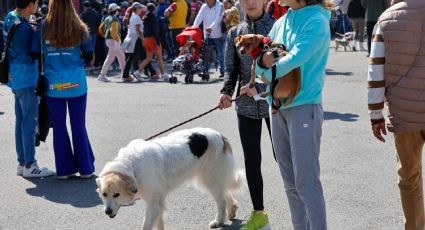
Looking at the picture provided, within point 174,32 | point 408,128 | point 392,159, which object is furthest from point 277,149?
point 174,32

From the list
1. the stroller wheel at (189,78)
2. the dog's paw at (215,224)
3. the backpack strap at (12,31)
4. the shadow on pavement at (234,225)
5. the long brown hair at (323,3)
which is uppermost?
the long brown hair at (323,3)

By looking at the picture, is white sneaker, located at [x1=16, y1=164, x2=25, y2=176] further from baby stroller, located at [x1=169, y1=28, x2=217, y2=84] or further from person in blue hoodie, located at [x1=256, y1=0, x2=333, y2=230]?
baby stroller, located at [x1=169, y1=28, x2=217, y2=84]

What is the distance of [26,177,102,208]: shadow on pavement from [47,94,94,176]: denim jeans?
0.40 feet

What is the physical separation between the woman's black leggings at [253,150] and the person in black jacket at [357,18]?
1625 cm

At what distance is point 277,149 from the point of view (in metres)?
4.44

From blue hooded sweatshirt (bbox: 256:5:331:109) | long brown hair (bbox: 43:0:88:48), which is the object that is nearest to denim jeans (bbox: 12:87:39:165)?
long brown hair (bbox: 43:0:88:48)

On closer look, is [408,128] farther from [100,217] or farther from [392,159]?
[392,159]

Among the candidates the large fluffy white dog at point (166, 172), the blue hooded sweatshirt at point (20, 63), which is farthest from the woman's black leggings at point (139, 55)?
the large fluffy white dog at point (166, 172)

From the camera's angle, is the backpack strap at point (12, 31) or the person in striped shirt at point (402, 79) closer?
the person in striped shirt at point (402, 79)

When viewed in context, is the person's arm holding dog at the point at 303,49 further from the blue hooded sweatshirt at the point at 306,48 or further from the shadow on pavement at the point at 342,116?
the shadow on pavement at the point at 342,116

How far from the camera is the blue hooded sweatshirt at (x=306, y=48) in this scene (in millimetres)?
3971

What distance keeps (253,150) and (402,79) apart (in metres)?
1.47

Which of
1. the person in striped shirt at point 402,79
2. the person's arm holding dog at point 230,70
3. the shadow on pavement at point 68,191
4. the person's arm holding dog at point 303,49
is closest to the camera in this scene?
the person's arm holding dog at point 303,49

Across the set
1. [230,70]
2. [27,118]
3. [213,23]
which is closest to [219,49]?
[213,23]
